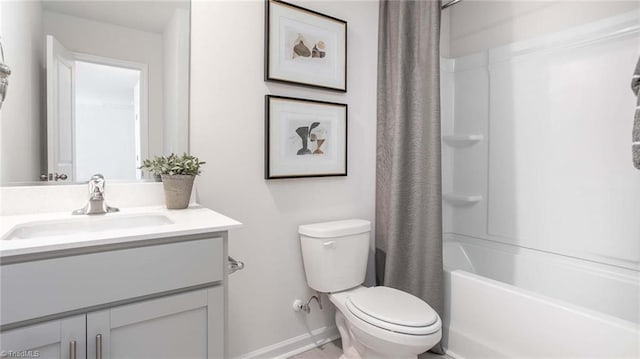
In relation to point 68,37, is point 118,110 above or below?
below

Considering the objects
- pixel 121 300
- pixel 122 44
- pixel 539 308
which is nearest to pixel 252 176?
pixel 122 44

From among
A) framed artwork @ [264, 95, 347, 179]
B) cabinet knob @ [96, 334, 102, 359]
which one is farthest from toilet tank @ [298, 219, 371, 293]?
cabinet knob @ [96, 334, 102, 359]

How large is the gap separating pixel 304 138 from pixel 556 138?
4.99 feet

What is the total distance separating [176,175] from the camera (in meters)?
1.42

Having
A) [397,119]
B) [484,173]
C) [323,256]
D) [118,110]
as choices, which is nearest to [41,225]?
[118,110]

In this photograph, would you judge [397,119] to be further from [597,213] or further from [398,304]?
[597,213]

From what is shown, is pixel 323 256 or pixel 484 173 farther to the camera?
pixel 484 173

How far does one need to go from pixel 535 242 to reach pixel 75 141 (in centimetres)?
253

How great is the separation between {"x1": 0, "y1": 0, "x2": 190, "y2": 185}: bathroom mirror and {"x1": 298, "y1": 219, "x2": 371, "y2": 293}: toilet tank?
2.68ft

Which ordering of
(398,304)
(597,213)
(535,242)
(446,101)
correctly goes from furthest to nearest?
1. (446,101)
2. (535,242)
3. (597,213)
4. (398,304)

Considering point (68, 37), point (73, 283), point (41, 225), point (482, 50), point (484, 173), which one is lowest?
point (73, 283)

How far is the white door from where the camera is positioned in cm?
135

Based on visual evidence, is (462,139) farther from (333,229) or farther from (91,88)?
(91,88)

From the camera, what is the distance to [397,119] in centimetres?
202
